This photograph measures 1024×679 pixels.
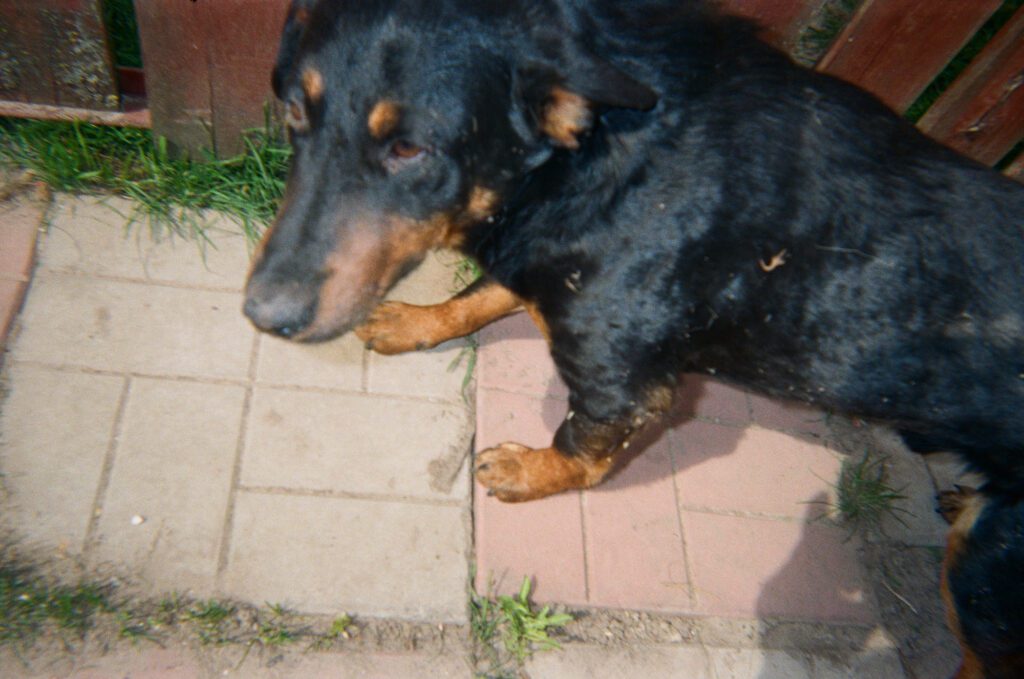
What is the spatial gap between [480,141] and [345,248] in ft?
1.61

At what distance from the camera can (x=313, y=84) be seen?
189 centimetres

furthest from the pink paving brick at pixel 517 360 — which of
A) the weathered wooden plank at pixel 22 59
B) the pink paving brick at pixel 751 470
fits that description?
the weathered wooden plank at pixel 22 59

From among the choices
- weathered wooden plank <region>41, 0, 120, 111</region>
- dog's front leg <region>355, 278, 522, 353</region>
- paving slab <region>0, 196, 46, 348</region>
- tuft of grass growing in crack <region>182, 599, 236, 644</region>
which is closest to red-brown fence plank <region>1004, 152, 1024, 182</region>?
dog's front leg <region>355, 278, 522, 353</region>

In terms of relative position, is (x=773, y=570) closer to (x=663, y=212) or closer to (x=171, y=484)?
(x=663, y=212)

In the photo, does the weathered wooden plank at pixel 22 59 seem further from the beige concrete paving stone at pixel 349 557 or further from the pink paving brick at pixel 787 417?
the pink paving brick at pixel 787 417

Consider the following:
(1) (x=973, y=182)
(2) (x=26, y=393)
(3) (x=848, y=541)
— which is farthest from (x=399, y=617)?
(1) (x=973, y=182)

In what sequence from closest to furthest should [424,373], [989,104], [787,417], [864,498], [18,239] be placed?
[18,239] < [424,373] < [864,498] < [787,417] < [989,104]

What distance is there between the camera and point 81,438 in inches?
102

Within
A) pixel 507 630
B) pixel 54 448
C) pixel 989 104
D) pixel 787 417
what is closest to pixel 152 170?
pixel 54 448

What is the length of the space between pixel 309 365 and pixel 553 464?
1095 mm

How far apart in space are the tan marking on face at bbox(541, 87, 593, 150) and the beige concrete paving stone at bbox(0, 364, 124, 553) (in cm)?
193

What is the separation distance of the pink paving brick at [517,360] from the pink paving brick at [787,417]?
947mm

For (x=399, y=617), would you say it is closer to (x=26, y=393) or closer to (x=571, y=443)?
(x=571, y=443)

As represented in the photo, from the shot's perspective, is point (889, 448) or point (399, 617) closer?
point (399, 617)
